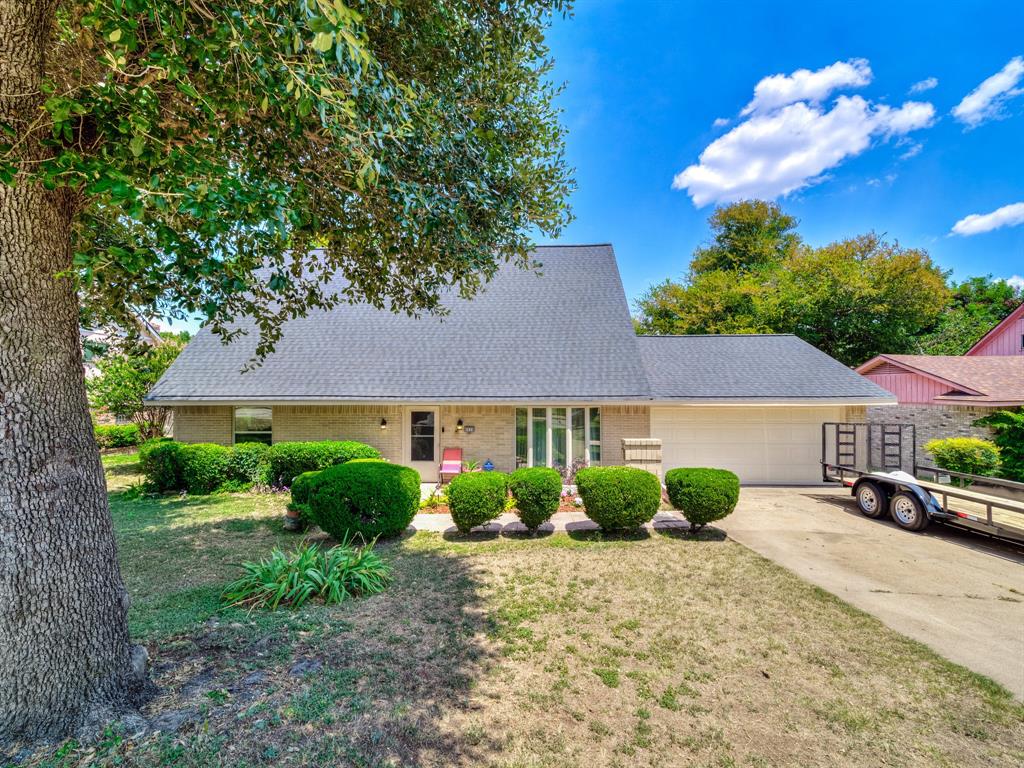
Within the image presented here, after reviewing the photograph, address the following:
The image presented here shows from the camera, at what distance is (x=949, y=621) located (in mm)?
4641

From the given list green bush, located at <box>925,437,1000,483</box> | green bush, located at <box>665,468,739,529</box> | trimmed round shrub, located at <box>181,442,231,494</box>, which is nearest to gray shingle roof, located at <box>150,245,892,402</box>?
trimmed round shrub, located at <box>181,442,231,494</box>

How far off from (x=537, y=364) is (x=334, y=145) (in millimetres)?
8869

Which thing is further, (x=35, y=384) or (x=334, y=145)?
(x=334, y=145)

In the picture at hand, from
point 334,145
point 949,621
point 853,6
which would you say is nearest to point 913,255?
point 853,6

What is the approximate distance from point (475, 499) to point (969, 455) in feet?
46.0

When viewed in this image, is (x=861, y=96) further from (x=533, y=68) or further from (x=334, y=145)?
(x=334, y=145)

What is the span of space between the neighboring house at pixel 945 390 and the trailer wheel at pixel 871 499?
736 cm

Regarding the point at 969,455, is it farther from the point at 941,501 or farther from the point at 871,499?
the point at 871,499

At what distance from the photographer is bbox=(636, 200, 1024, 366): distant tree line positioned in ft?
75.8

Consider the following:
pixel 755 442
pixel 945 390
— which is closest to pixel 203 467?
pixel 755 442

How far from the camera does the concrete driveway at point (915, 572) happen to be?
14.0 feet

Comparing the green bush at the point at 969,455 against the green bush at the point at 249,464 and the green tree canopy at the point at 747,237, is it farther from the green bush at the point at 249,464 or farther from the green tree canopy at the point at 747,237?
the green tree canopy at the point at 747,237

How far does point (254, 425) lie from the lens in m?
12.2

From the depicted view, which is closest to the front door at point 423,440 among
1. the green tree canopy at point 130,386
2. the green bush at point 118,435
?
the green tree canopy at point 130,386
